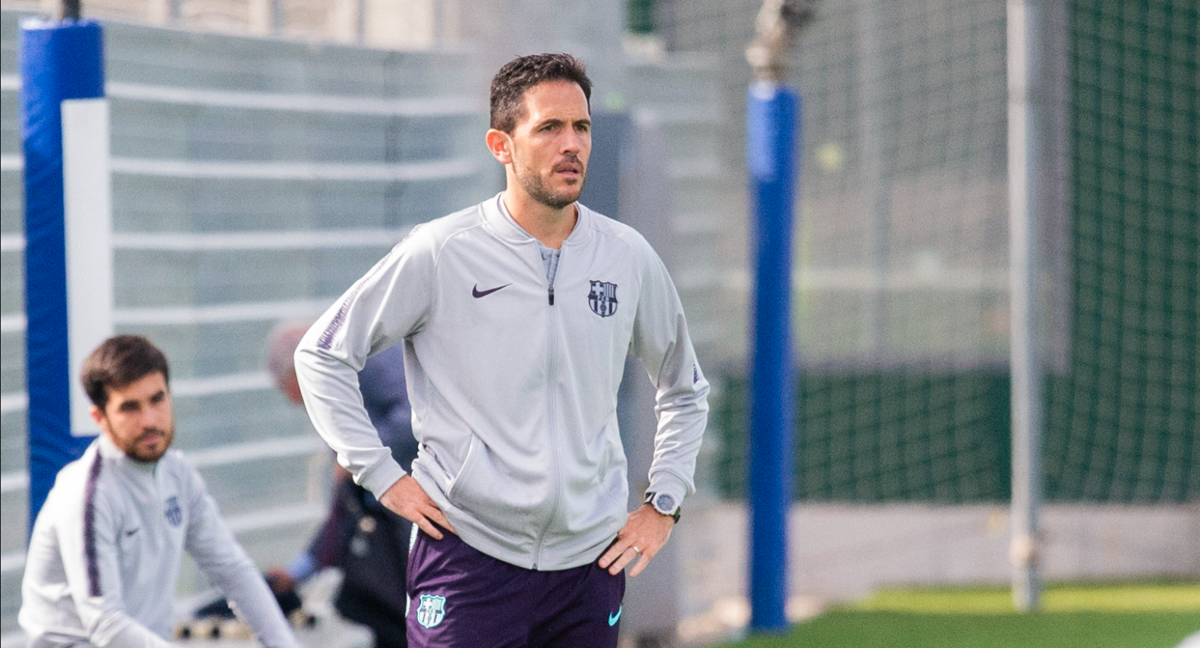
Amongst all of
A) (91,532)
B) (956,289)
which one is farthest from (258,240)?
(956,289)

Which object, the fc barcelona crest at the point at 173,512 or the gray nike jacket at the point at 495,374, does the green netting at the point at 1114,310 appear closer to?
the fc barcelona crest at the point at 173,512

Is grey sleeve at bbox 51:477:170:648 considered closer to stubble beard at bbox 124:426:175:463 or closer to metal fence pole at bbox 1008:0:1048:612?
stubble beard at bbox 124:426:175:463

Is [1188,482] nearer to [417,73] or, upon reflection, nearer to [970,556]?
[970,556]

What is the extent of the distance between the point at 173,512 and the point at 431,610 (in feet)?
3.46

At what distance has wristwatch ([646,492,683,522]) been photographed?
283 cm

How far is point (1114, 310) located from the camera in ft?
30.2

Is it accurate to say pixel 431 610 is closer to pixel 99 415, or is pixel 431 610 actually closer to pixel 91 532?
pixel 91 532

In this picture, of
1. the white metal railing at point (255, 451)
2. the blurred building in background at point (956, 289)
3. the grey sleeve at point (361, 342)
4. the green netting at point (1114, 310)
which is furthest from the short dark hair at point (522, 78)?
the green netting at point (1114, 310)

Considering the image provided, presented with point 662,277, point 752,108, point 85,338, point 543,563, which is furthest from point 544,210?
point 752,108

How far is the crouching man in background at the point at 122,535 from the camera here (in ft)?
10.5

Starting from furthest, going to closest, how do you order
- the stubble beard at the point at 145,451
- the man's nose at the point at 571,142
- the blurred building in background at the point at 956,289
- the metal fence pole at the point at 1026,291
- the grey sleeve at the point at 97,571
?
the blurred building in background at the point at 956,289, the metal fence pole at the point at 1026,291, the stubble beard at the point at 145,451, the grey sleeve at the point at 97,571, the man's nose at the point at 571,142

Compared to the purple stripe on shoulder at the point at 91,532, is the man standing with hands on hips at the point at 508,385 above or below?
above

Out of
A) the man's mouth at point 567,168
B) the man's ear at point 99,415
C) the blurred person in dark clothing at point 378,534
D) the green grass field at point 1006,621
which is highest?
the man's mouth at point 567,168

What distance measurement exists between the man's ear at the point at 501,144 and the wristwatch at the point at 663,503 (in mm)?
653
